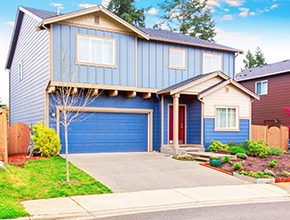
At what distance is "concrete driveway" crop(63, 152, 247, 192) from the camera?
866 cm

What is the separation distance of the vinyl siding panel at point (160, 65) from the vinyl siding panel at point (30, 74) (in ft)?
15.6

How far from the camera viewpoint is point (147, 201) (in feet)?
22.6

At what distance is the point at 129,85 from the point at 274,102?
12959 millimetres

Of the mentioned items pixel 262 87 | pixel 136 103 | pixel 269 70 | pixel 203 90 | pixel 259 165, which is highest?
pixel 269 70

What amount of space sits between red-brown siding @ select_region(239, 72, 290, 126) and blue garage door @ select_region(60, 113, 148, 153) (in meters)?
11.5

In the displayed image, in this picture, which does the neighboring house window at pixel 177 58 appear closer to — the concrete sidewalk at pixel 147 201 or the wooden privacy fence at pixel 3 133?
the concrete sidewalk at pixel 147 201

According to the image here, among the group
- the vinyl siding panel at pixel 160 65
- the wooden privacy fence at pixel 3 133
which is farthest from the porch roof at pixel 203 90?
the wooden privacy fence at pixel 3 133

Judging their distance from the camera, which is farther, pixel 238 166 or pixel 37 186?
pixel 238 166

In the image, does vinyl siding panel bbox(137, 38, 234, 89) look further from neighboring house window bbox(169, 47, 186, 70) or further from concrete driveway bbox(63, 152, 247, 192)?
concrete driveway bbox(63, 152, 247, 192)

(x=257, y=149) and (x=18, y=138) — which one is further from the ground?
Answer: (x=18, y=138)

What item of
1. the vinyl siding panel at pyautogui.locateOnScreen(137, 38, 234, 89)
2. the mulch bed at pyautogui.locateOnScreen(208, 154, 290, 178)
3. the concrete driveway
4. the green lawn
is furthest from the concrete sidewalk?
the vinyl siding panel at pyautogui.locateOnScreen(137, 38, 234, 89)

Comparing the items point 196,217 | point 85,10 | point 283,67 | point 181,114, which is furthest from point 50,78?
point 283,67

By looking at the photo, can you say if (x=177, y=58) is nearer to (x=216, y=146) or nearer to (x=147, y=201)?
(x=216, y=146)

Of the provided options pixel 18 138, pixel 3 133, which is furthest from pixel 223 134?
pixel 3 133
